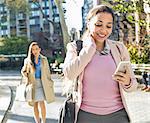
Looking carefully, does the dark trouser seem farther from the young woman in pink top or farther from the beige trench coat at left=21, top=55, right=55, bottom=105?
the beige trench coat at left=21, top=55, right=55, bottom=105

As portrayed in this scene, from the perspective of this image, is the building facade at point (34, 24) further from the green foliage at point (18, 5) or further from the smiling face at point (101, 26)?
the smiling face at point (101, 26)

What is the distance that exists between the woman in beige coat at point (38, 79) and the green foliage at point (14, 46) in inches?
979

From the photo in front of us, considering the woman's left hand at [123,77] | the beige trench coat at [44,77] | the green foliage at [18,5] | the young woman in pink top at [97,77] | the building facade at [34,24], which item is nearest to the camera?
the woman's left hand at [123,77]

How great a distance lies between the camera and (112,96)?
9.90 ft

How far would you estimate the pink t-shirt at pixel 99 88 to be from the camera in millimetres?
2980

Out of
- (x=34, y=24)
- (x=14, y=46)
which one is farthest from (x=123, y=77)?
(x=34, y=24)

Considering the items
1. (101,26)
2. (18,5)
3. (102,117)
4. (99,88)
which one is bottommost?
(102,117)

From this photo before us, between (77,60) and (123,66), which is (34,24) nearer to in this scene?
(77,60)

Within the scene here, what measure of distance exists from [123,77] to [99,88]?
0.66 feet

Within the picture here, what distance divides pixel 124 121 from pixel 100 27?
0.75 metres

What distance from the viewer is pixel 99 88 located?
297 cm

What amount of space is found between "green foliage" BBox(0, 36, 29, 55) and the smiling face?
2904 cm

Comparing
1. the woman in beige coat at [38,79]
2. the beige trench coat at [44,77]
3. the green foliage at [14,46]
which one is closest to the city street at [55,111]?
the woman in beige coat at [38,79]

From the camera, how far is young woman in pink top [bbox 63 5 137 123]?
2.97 metres
